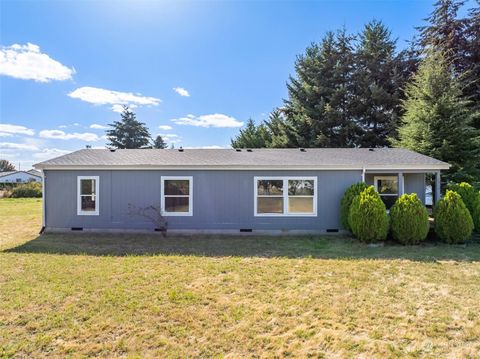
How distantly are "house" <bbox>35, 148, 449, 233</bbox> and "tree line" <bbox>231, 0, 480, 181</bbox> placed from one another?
23.2 feet

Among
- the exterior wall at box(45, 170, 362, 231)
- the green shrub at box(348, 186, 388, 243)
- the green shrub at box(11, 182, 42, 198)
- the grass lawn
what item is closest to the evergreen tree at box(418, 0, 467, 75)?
the exterior wall at box(45, 170, 362, 231)

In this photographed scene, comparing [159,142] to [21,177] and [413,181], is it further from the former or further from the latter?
[413,181]

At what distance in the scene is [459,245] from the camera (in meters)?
8.23

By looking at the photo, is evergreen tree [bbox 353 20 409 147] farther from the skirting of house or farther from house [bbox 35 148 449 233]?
the skirting of house

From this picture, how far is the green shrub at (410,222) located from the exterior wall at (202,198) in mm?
1775

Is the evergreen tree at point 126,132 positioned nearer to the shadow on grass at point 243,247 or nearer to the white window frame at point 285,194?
the shadow on grass at point 243,247

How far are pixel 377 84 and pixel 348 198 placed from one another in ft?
51.5

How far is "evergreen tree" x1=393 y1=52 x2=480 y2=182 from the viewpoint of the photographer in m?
12.7

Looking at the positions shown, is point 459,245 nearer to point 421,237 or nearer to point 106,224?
point 421,237

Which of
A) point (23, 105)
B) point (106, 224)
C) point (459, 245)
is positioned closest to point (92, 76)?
point (23, 105)

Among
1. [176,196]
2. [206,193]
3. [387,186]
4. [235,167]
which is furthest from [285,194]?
[387,186]

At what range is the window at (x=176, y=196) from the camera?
9812mm

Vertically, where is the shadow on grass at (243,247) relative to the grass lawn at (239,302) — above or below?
above

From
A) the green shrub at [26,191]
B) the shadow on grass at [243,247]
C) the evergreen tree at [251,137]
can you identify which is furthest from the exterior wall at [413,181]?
the green shrub at [26,191]
